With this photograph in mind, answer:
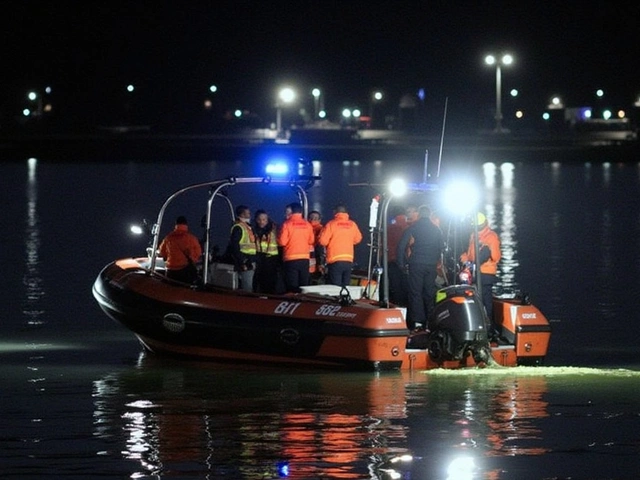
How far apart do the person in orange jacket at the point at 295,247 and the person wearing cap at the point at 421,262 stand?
1.56 m

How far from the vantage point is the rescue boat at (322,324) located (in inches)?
679

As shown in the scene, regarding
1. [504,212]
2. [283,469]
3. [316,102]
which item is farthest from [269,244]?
[316,102]

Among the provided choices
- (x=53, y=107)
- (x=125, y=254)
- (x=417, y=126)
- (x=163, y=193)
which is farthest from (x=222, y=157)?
(x=53, y=107)

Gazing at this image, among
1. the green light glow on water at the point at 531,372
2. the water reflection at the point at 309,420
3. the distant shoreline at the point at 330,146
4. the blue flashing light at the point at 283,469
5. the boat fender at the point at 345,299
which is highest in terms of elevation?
the distant shoreline at the point at 330,146

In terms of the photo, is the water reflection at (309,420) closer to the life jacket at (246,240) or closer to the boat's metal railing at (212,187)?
the boat's metal railing at (212,187)

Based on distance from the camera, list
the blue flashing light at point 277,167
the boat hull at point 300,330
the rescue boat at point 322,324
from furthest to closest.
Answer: the blue flashing light at point 277,167
the boat hull at point 300,330
the rescue boat at point 322,324

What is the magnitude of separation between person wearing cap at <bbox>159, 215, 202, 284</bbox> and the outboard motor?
142 inches

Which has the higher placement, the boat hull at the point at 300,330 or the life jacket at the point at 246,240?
the life jacket at the point at 246,240

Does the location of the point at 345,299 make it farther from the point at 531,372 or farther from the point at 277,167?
the point at 531,372

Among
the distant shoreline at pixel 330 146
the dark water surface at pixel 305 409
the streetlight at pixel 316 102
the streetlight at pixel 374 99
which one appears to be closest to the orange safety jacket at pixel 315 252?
the dark water surface at pixel 305 409

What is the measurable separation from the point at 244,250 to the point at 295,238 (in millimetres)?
606

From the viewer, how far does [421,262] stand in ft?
59.8

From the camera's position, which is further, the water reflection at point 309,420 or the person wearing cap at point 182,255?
the person wearing cap at point 182,255

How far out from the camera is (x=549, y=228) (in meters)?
46.0
